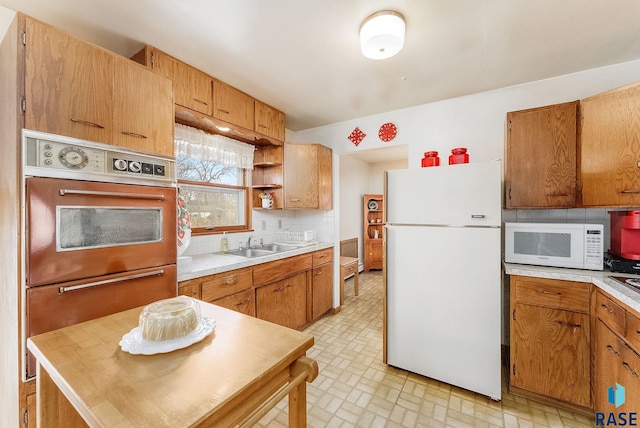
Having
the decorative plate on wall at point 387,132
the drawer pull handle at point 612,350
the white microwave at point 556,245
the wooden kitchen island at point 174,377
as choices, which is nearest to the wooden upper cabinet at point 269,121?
the decorative plate on wall at point 387,132

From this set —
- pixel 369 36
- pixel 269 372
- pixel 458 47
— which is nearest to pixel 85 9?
pixel 369 36

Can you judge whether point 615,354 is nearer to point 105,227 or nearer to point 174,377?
point 174,377

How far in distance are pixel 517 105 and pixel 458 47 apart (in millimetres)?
997

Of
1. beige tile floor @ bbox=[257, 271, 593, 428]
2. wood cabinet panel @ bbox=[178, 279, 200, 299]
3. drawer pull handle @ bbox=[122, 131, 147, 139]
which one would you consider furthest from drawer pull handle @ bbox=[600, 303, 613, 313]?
drawer pull handle @ bbox=[122, 131, 147, 139]

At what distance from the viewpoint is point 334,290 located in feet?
11.1

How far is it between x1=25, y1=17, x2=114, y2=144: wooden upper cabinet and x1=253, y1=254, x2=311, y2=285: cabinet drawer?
1.44m

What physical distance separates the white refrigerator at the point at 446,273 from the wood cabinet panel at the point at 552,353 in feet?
0.59

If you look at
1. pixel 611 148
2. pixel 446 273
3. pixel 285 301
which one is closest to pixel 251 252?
pixel 285 301

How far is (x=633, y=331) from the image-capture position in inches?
49.5

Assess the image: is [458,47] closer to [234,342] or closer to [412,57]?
[412,57]

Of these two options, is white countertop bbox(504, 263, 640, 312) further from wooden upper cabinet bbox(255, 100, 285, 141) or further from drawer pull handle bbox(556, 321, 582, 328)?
wooden upper cabinet bbox(255, 100, 285, 141)

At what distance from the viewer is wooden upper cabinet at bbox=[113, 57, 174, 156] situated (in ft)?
4.74

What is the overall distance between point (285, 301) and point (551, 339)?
208cm

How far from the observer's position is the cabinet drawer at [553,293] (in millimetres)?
1646
